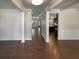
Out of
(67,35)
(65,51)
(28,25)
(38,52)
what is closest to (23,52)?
(38,52)

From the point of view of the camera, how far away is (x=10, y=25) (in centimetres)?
802

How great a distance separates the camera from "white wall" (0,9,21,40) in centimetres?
793

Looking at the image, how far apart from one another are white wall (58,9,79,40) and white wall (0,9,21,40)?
300 cm

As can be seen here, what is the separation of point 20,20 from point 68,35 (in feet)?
11.8

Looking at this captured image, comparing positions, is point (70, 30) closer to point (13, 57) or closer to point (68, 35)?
point (68, 35)

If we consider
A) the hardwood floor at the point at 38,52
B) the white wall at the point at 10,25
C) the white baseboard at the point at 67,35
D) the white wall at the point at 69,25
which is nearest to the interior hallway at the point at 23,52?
the hardwood floor at the point at 38,52

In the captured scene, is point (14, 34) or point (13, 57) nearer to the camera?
point (13, 57)

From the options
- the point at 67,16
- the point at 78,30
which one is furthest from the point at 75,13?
the point at 78,30

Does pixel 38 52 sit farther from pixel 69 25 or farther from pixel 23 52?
pixel 69 25

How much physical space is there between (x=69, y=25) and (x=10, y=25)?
4.21 metres

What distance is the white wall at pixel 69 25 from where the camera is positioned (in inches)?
325

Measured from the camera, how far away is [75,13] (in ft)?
27.1

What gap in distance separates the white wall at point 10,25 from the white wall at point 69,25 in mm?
2998

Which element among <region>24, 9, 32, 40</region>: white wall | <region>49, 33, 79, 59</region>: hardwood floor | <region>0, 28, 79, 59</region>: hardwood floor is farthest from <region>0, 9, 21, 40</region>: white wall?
<region>49, 33, 79, 59</region>: hardwood floor
